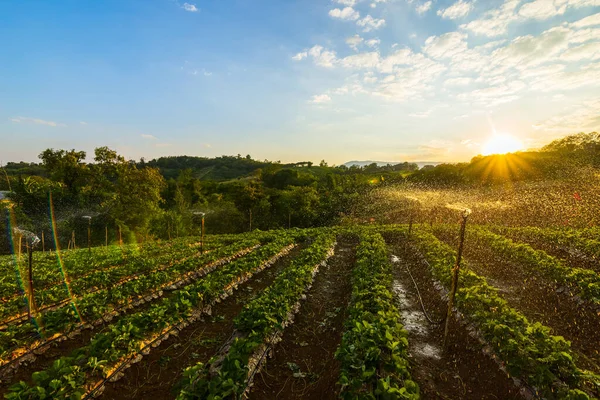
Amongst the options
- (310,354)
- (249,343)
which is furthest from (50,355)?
(310,354)

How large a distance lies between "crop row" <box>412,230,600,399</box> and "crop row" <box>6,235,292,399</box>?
29.1 ft

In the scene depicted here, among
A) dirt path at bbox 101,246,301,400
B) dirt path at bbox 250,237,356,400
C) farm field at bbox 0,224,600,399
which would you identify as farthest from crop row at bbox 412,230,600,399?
dirt path at bbox 101,246,301,400

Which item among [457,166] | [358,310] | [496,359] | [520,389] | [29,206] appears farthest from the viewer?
[457,166]

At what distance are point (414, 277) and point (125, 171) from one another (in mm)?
33376

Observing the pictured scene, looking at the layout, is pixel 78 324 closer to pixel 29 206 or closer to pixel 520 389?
pixel 520 389

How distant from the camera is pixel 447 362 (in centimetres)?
766

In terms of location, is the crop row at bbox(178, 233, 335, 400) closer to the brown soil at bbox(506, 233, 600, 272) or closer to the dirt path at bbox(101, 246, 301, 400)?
the dirt path at bbox(101, 246, 301, 400)

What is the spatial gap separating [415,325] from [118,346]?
29.4ft

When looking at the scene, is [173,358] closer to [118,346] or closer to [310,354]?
[118,346]

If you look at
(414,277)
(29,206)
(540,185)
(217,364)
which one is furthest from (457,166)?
(29,206)

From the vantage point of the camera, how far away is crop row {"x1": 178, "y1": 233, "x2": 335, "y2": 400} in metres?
5.35

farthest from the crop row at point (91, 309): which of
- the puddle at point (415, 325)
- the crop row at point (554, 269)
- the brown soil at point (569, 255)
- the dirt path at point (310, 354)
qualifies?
the brown soil at point (569, 255)

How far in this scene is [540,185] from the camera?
49.9 m

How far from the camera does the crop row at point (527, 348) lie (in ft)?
18.1
